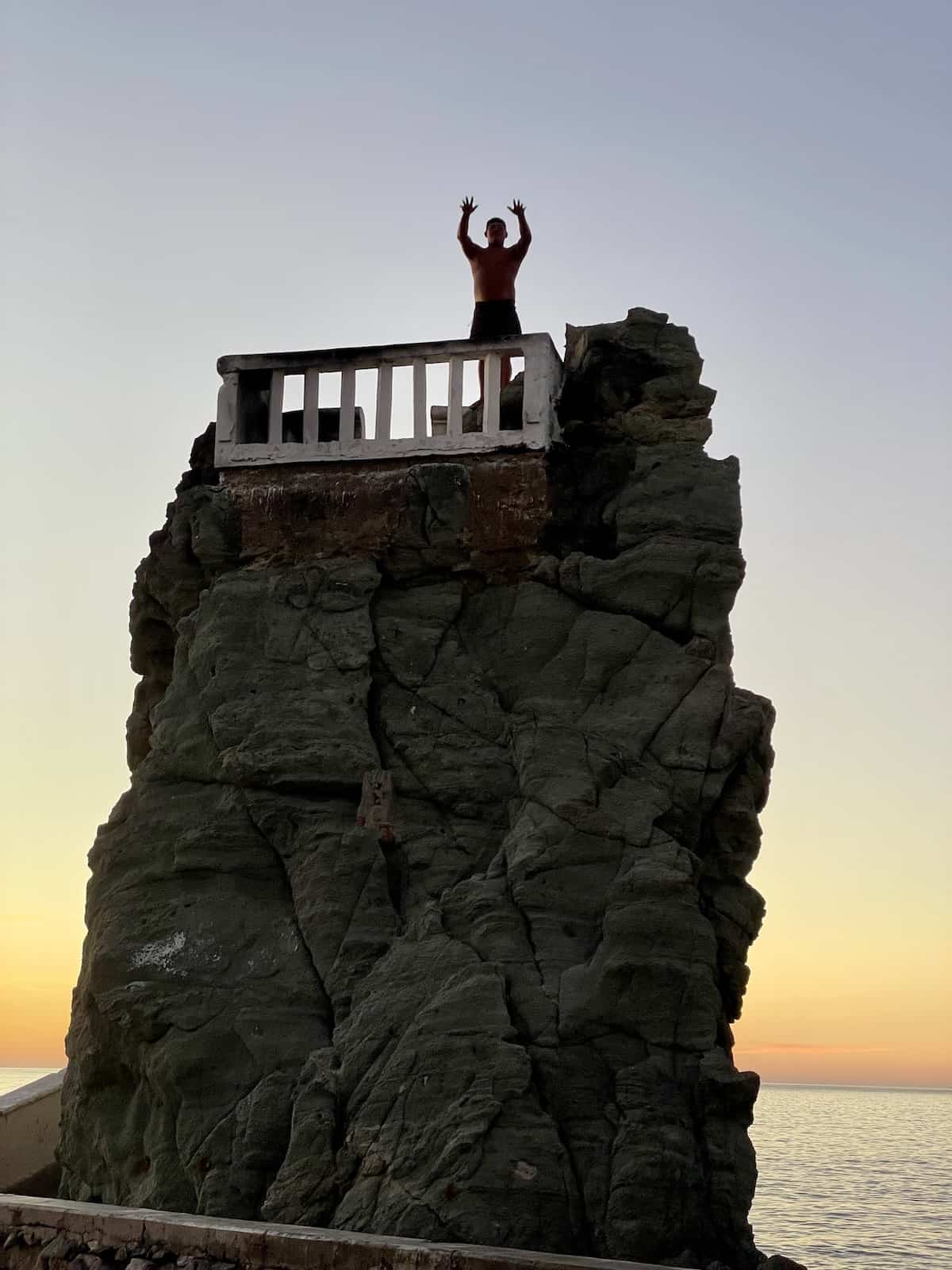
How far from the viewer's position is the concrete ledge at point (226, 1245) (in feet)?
35.2

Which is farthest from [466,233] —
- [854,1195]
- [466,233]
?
[854,1195]

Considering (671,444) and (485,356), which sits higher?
(485,356)

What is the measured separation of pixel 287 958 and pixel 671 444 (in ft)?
18.6

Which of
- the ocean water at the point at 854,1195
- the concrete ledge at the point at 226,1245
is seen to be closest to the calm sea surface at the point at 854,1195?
the ocean water at the point at 854,1195

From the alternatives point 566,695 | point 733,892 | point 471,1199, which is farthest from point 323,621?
point 471,1199

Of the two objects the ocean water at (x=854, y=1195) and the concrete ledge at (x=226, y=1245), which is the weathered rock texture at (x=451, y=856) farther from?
the ocean water at (x=854, y=1195)

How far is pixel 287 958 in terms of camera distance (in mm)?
13383

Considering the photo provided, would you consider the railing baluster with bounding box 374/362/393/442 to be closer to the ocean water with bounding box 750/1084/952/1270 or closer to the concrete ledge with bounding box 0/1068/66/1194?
the concrete ledge with bounding box 0/1068/66/1194

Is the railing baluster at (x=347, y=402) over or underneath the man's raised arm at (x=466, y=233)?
underneath

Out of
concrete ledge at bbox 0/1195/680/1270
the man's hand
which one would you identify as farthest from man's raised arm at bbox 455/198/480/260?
concrete ledge at bbox 0/1195/680/1270

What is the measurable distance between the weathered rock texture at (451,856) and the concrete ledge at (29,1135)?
327 centimetres

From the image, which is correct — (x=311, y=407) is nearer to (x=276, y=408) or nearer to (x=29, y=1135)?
(x=276, y=408)

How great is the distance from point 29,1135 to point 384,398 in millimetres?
8423

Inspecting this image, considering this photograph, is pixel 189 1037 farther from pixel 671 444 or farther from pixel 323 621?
pixel 671 444
